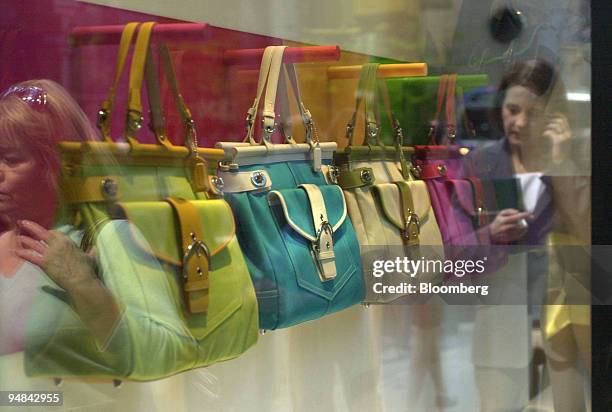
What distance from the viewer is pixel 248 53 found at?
147 centimetres

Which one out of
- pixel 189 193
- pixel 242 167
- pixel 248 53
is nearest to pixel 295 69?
pixel 248 53

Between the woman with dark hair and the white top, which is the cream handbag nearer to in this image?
the woman with dark hair

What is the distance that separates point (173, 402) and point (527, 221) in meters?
0.71

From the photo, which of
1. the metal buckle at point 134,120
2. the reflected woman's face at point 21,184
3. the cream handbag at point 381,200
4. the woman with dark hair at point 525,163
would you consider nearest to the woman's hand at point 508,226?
the woman with dark hair at point 525,163

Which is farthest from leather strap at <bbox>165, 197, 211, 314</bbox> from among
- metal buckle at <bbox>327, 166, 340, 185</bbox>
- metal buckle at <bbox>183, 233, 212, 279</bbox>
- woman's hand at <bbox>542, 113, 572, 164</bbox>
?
woman's hand at <bbox>542, 113, 572, 164</bbox>

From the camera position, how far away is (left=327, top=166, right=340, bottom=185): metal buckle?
1.54 m

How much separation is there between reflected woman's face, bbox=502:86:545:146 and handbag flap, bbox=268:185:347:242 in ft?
1.08

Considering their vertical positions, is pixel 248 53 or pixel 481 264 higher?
pixel 248 53

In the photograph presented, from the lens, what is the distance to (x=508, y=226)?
158cm

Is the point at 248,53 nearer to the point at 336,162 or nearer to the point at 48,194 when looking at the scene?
the point at 336,162

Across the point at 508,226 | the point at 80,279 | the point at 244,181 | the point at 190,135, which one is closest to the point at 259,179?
the point at 244,181

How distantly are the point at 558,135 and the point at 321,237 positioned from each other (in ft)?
1.58

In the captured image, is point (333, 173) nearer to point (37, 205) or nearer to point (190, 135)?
point (190, 135)

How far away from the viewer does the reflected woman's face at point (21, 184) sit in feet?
4.10
